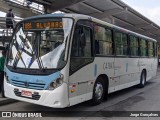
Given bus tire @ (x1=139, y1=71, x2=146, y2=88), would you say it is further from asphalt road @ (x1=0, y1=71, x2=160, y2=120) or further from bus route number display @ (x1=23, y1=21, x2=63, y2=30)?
bus route number display @ (x1=23, y1=21, x2=63, y2=30)

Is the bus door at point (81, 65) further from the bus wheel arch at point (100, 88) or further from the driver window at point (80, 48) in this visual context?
the bus wheel arch at point (100, 88)

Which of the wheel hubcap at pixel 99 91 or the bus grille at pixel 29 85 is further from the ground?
the bus grille at pixel 29 85

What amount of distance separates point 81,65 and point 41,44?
129cm

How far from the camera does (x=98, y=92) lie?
8.93 meters

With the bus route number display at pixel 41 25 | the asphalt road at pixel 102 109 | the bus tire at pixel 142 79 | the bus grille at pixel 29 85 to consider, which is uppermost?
the bus route number display at pixel 41 25

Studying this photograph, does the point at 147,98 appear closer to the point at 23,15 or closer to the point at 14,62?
the point at 14,62

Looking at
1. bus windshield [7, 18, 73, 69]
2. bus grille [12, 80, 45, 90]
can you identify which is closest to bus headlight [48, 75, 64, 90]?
bus grille [12, 80, 45, 90]

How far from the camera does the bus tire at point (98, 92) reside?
28.6 ft

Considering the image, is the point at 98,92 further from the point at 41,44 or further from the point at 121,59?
the point at 41,44

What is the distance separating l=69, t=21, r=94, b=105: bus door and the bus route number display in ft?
1.79

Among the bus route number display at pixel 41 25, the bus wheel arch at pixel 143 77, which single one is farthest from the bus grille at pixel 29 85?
the bus wheel arch at pixel 143 77

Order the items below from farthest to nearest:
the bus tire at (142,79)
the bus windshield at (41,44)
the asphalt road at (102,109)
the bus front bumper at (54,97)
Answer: the bus tire at (142,79) < the asphalt road at (102,109) < the bus windshield at (41,44) < the bus front bumper at (54,97)

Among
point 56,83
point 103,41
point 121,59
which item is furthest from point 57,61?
point 121,59

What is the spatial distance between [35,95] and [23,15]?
1575cm
